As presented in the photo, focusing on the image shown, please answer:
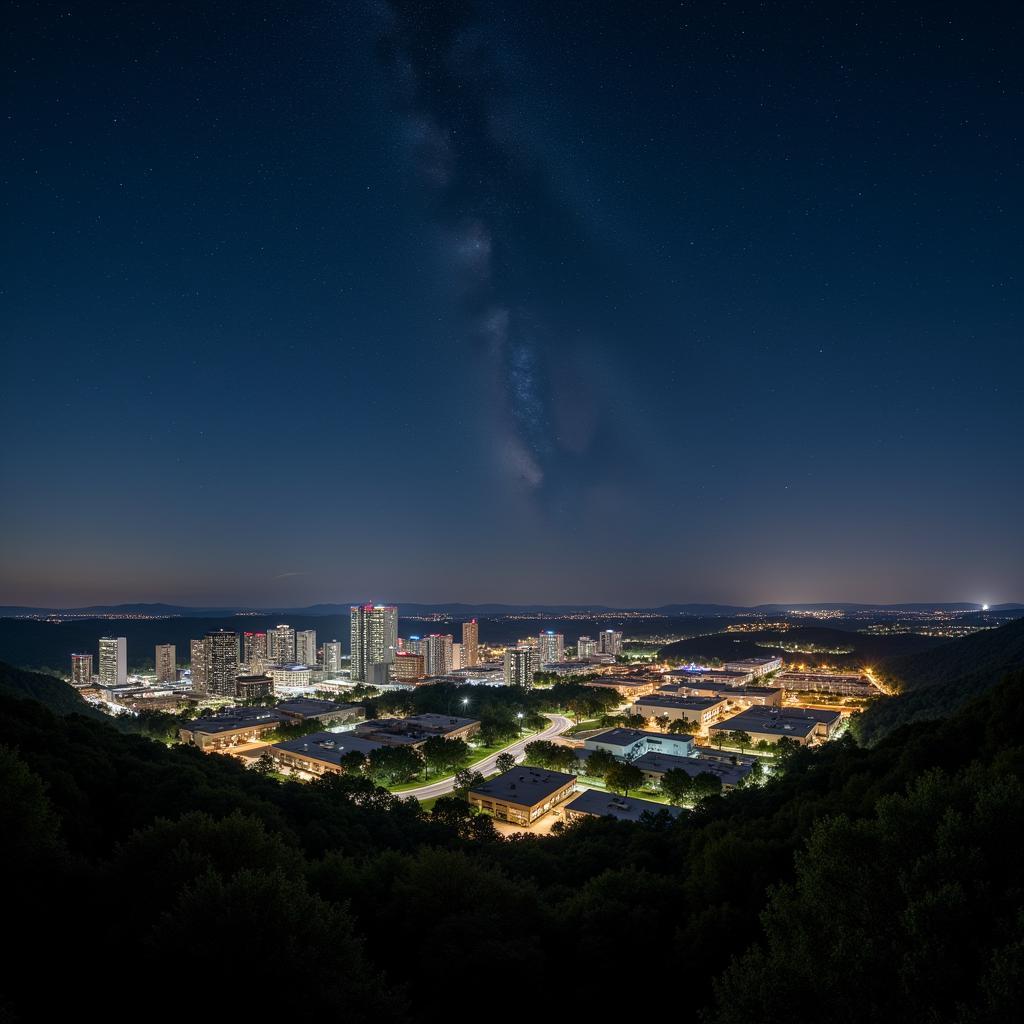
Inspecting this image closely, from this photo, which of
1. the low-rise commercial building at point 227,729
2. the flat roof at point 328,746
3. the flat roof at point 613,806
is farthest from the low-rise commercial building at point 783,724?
the low-rise commercial building at point 227,729

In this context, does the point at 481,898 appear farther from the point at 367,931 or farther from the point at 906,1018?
the point at 906,1018

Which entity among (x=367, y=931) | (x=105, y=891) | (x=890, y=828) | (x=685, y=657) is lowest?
(x=685, y=657)

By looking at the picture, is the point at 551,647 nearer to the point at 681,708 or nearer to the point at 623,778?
the point at 681,708

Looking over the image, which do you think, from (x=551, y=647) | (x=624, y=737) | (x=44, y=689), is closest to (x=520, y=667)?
(x=624, y=737)

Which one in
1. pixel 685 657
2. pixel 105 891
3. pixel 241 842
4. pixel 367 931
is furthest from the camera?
pixel 685 657

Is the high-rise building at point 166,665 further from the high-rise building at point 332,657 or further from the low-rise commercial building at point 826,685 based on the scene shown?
the low-rise commercial building at point 826,685

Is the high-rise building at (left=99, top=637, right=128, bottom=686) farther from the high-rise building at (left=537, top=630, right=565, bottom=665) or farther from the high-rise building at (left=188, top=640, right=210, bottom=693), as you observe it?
the high-rise building at (left=537, top=630, right=565, bottom=665)

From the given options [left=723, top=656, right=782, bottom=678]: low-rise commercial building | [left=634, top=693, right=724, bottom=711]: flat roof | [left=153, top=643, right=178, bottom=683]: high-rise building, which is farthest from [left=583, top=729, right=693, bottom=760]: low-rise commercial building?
[left=153, top=643, right=178, bottom=683]: high-rise building

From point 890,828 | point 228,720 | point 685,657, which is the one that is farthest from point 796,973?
point 685,657
